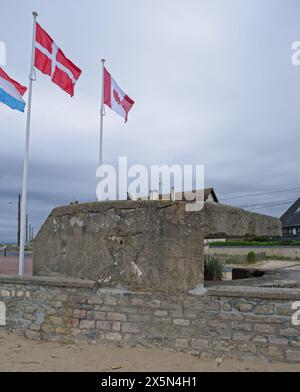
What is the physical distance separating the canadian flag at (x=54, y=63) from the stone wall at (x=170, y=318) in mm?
4389

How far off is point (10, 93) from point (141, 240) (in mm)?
4386

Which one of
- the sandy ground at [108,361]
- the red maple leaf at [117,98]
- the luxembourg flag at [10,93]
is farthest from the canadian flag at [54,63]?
the sandy ground at [108,361]

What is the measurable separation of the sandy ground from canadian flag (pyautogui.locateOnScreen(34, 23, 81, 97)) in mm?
5363

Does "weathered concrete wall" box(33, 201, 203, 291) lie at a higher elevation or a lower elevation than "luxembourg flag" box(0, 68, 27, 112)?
lower

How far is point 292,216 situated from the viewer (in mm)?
46125

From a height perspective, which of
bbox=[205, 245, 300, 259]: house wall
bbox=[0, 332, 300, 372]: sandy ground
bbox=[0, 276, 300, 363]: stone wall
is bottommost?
bbox=[0, 332, 300, 372]: sandy ground

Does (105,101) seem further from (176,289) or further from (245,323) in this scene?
(245,323)

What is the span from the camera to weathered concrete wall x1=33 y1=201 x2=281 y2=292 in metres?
5.21

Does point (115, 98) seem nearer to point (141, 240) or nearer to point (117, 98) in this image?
point (117, 98)

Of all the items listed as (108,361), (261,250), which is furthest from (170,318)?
(261,250)

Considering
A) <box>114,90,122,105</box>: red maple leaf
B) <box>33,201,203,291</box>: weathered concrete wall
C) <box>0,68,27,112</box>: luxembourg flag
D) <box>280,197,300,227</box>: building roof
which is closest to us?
<box>33,201,203,291</box>: weathered concrete wall

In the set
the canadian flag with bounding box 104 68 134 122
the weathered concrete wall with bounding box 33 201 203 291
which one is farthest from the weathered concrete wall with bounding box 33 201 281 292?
the canadian flag with bounding box 104 68 134 122

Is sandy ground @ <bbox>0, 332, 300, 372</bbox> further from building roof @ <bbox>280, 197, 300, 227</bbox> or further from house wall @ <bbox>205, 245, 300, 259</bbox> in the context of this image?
building roof @ <bbox>280, 197, 300, 227</bbox>

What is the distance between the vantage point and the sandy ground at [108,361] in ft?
15.6
